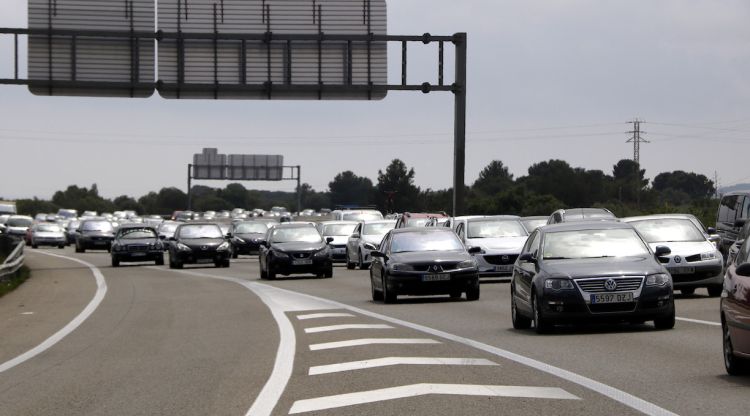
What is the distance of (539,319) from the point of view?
17312 mm

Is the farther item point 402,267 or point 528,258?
point 402,267

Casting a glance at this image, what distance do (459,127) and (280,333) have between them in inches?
1069

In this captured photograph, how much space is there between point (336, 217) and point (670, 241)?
113 feet

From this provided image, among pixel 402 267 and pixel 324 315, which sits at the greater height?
pixel 402 267

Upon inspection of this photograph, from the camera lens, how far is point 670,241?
26719 millimetres

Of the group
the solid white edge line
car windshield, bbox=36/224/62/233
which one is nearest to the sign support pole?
the solid white edge line

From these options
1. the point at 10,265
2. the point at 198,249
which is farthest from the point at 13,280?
the point at 198,249

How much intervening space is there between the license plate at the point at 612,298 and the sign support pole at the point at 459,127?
2837cm

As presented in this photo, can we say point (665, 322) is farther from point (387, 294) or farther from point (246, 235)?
point (246, 235)

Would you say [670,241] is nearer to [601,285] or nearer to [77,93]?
[601,285]

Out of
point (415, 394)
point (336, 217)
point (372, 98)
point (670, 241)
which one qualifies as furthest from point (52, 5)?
point (415, 394)

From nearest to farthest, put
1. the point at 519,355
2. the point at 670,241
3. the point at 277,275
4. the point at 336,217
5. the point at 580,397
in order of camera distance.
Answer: the point at 580,397
the point at 519,355
the point at 670,241
the point at 277,275
the point at 336,217

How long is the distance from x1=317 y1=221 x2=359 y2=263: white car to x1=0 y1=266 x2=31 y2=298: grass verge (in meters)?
11.4

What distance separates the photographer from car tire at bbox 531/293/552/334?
17.3m
